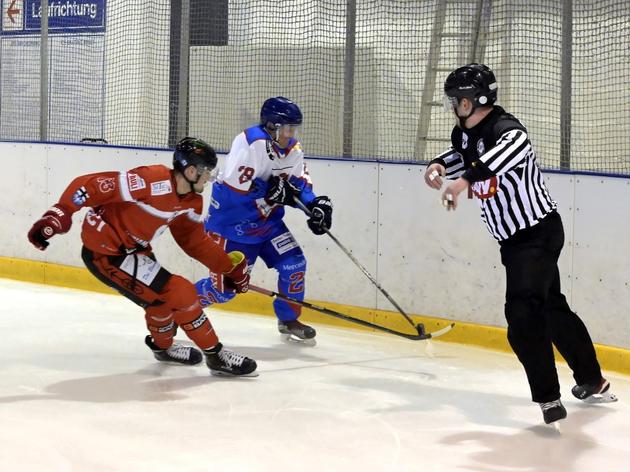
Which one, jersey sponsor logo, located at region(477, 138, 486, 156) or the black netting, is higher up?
the black netting

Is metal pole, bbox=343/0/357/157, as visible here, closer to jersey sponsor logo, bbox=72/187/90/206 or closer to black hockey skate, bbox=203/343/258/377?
black hockey skate, bbox=203/343/258/377

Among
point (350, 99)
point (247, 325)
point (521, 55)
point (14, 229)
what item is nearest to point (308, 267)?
point (247, 325)

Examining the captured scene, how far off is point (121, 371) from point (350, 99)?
7.30 feet

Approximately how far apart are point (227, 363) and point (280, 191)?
36.4 inches

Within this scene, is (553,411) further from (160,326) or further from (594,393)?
(160,326)

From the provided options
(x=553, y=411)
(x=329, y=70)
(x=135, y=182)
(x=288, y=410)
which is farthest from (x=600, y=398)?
(x=329, y=70)

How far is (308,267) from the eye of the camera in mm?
6422

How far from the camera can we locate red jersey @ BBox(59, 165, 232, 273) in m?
4.70

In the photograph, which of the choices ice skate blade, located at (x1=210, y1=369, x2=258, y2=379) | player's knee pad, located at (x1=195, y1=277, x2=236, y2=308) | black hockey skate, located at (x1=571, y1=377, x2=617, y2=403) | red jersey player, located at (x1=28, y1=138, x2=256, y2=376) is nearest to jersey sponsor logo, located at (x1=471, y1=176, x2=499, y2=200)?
black hockey skate, located at (x1=571, y1=377, x2=617, y2=403)

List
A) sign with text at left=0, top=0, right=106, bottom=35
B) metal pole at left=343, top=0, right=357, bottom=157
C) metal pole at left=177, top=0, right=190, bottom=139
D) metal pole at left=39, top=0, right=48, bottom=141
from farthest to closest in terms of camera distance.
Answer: sign with text at left=0, top=0, right=106, bottom=35, metal pole at left=39, top=0, right=48, bottom=141, metal pole at left=177, top=0, right=190, bottom=139, metal pole at left=343, top=0, right=357, bottom=157

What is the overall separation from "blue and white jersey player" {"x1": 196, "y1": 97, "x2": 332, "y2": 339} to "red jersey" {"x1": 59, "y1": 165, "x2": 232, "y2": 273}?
0.50m

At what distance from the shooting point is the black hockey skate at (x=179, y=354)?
16.9ft

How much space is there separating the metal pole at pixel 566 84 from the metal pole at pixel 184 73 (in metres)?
2.53

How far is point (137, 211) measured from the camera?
481 cm
